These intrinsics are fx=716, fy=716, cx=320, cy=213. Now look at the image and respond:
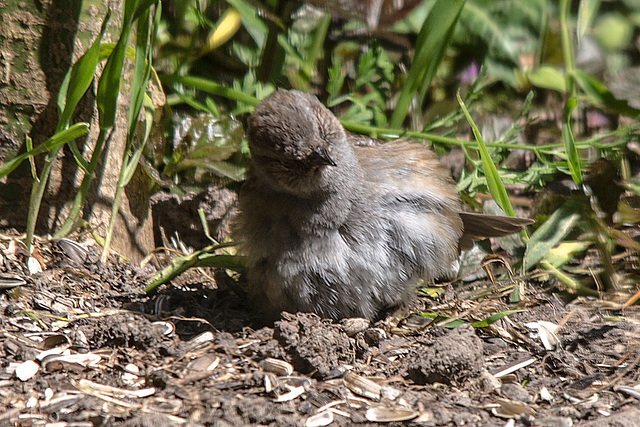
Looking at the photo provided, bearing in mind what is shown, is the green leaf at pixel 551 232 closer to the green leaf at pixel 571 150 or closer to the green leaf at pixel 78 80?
the green leaf at pixel 571 150

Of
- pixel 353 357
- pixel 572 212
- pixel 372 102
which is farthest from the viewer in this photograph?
pixel 372 102

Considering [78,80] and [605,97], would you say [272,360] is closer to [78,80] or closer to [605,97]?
[78,80]

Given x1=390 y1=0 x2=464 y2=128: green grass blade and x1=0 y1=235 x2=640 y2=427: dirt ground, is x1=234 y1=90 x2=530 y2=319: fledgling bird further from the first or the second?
x1=390 y1=0 x2=464 y2=128: green grass blade

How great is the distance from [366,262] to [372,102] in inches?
80.8

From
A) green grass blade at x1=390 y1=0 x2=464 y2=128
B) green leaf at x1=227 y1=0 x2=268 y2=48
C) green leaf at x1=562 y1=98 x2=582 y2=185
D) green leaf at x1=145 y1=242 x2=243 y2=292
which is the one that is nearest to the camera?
green leaf at x1=145 y1=242 x2=243 y2=292

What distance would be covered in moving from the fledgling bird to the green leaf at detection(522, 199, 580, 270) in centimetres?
62

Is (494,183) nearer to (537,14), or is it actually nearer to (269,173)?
(269,173)

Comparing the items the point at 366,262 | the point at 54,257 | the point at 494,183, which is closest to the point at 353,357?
the point at 366,262

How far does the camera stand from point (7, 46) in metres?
3.28

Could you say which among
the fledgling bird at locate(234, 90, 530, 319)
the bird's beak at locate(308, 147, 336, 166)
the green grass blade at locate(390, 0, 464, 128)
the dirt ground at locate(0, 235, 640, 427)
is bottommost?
the dirt ground at locate(0, 235, 640, 427)

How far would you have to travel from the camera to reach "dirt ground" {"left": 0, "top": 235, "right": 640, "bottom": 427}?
2508 millimetres

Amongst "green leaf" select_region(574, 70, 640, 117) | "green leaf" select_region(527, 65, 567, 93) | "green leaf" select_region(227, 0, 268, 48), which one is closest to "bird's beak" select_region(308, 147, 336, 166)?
"green leaf" select_region(227, 0, 268, 48)

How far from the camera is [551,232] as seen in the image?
3.87 m

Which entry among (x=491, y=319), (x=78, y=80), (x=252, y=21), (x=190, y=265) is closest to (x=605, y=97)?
(x=491, y=319)
